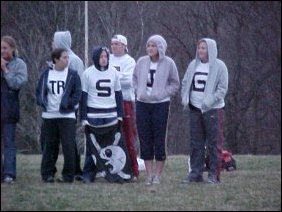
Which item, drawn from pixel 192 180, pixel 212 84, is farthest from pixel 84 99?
pixel 192 180

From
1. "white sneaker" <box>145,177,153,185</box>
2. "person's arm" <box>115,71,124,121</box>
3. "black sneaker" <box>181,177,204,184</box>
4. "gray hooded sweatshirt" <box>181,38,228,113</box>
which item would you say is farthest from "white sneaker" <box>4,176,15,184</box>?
"gray hooded sweatshirt" <box>181,38,228,113</box>

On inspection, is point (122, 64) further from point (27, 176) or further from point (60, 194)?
point (60, 194)

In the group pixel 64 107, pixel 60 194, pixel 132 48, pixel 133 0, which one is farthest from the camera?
pixel 133 0

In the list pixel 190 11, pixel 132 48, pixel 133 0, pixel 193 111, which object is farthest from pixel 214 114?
pixel 190 11

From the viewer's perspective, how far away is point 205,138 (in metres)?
11.3

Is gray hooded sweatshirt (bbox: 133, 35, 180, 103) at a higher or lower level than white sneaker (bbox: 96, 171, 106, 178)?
higher

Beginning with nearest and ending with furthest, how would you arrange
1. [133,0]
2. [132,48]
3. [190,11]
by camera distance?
[132,48]
[133,0]
[190,11]

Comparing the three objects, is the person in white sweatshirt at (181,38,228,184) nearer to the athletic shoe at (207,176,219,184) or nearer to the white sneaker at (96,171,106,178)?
the athletic shoe at (207,176,219,184)

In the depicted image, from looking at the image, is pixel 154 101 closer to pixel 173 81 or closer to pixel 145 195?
pixel 173 81

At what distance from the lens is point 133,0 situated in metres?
Result: 32.4

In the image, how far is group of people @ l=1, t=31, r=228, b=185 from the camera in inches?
420

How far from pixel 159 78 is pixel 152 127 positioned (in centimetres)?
68

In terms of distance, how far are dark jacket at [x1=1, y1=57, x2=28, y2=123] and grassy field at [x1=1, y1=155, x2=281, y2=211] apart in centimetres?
90

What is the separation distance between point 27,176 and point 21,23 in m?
19.7
